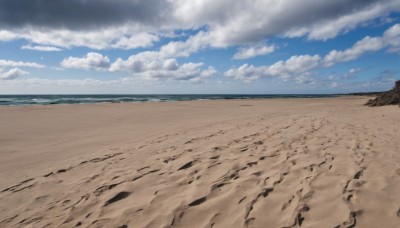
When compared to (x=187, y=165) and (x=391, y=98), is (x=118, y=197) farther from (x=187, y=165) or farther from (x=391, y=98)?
(x=391, y=98)

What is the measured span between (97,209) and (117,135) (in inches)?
239

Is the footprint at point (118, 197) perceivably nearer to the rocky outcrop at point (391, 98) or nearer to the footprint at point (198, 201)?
the footprint at point (198, 201)

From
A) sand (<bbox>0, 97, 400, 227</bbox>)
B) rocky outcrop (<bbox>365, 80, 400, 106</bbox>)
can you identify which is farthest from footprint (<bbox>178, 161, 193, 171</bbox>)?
rocky outcrop (<bbox>365, 80, 400, 106</bbox>)

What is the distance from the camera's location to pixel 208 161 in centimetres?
511

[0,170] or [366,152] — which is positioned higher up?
[366,152]

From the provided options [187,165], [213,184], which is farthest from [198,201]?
[187,165]

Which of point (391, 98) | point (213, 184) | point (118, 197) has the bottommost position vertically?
point (118, 197)

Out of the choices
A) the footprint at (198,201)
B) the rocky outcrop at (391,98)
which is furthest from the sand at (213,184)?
the rocky outcrop at (391,98)

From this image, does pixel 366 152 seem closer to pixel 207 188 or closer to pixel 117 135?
pixel 207 188

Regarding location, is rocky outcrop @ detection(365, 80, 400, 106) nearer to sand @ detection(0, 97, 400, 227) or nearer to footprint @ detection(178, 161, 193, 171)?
sand @ detection(0, 97, 400, 227)

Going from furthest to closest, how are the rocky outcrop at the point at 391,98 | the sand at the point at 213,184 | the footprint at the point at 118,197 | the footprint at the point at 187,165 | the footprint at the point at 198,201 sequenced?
1. the rocky outcrop at the point at 391,98
2. the footprint at the point at 187,165
3. the footprint at the point at 118,197
4. the footprint at the point at 198,201
5. the sand at the point at 213,184

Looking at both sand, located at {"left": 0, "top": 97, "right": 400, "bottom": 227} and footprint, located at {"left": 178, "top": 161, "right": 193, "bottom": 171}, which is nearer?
sand, located at {"left": 0, "top": 97, "right": 400, "bottom": 227}

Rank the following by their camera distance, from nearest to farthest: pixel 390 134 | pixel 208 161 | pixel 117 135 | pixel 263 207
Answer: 1. pixel 263 207
2. pixel 208 161
3. pixel 390 134
4. pixel 117 135

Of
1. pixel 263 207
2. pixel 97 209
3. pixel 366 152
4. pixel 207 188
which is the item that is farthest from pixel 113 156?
pixel 366 152
